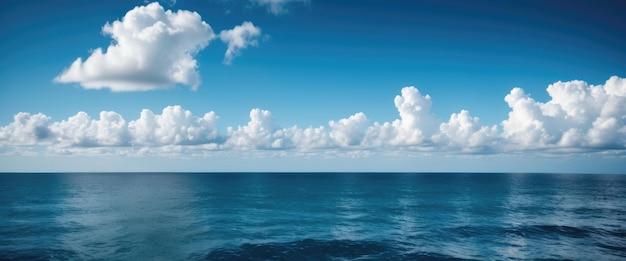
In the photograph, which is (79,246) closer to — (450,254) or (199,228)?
(199,228)

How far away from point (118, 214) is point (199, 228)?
23789mm

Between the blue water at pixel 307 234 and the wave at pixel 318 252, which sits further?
the blue water at pixel 307 234

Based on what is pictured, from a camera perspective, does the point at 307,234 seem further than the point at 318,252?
Yes

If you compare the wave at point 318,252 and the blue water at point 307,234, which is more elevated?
the blue water at point 307,234

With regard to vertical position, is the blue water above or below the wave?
above

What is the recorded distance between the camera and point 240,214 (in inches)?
2496

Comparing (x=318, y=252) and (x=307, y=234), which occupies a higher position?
(x=307, y=234)

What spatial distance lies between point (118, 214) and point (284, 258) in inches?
1708

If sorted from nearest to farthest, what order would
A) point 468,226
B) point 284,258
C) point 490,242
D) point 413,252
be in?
point 284,258, point 413,252, point 490,242, point 468,226

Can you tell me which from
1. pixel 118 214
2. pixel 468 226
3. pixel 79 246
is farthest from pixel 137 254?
pixel 468 226

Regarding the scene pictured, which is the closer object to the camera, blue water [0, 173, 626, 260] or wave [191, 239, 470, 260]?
wave [191, 239, 470, 260]

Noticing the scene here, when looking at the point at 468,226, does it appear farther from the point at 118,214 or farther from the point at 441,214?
the point at 118,214

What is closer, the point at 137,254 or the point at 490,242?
the point at 137,254

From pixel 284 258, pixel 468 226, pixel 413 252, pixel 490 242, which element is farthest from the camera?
pixel 468 226
